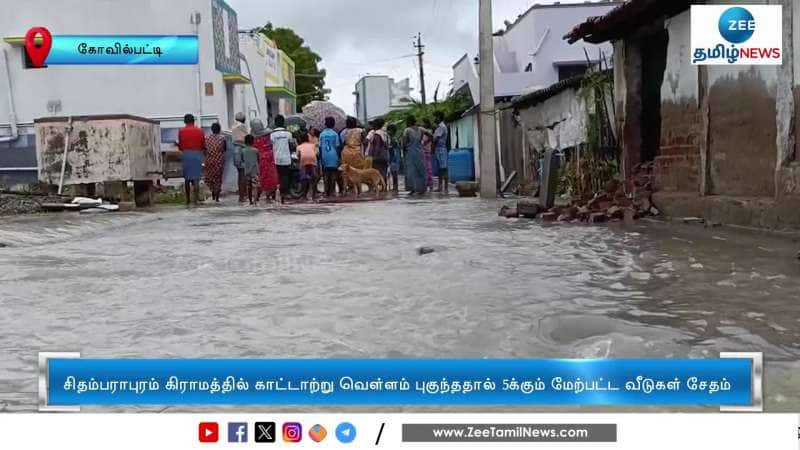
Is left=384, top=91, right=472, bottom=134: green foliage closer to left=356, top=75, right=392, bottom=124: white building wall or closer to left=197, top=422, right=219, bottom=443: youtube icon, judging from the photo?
left=356, top=75, right=392, bottom=124: white building wall

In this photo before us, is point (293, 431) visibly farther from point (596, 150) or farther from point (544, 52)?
point (544, 52)

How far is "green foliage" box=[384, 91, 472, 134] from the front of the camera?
19578 millimetres

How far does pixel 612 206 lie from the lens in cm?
676

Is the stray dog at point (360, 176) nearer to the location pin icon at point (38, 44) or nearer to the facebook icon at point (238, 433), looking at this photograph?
the location pin icon at point (38, 44)

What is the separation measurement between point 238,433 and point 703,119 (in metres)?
5.21

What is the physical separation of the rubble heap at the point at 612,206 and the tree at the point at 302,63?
85.3 ft

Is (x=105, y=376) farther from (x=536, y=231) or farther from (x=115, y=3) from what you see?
(x=115, y=3)

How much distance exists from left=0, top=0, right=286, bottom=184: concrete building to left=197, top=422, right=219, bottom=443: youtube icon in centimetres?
1395

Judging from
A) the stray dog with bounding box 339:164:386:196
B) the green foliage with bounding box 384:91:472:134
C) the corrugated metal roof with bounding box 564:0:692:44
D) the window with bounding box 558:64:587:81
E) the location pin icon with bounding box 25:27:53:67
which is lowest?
the stray dog with bounding box 339:164:386:196

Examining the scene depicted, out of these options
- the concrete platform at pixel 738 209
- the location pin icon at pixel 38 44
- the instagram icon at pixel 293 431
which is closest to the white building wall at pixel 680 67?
the concrete platform at pixel 738 209

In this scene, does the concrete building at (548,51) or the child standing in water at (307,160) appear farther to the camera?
the concrete building at (548,51)

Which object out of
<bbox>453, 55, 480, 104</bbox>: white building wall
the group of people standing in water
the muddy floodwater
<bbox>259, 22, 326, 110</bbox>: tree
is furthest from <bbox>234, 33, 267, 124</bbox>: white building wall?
the muddy floodwater

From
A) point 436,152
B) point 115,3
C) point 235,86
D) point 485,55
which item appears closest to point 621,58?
point 485,55

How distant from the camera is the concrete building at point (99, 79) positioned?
14180mm
